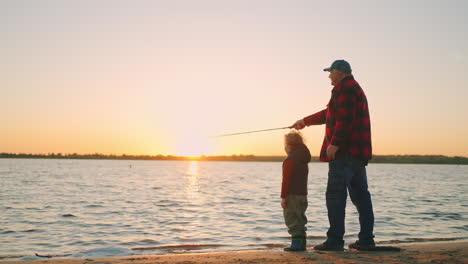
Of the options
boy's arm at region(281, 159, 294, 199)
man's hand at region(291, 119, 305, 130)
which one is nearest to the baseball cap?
man's hand at region(291, 119, 305, 130)

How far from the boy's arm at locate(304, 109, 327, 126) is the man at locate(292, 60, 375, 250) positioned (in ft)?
0.74

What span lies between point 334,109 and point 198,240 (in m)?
4.18

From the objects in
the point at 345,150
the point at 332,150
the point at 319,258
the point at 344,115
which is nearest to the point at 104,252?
the point at 319,258

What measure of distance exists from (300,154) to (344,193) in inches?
29.2

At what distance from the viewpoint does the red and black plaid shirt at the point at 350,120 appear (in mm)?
→ 5355

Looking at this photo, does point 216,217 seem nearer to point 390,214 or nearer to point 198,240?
point 198,240

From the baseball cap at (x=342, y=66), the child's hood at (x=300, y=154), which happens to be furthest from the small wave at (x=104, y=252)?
the baseball cap at (x=342, y=66)

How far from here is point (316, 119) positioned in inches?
236

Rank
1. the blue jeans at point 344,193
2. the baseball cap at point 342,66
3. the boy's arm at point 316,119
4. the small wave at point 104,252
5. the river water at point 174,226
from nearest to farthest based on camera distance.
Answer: the blue jeans at point 344,193, the baseball cap at point 342,66, the boy's arm at point 316,119, the small wave at point 104,252, the river water at point 174,226

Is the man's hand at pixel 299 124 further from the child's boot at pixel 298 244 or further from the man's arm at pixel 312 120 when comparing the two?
the child's boot at pixel 298 244

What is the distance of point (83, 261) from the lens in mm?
5465

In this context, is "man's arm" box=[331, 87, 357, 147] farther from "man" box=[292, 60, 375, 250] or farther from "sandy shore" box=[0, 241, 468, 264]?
"sandy shore" box=[0, 241, 468, 264]

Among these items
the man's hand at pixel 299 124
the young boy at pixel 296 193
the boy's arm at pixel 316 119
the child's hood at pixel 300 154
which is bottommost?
the young boy at pixel 296 193

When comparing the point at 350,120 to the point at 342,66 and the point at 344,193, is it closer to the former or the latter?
the point at 342,66
